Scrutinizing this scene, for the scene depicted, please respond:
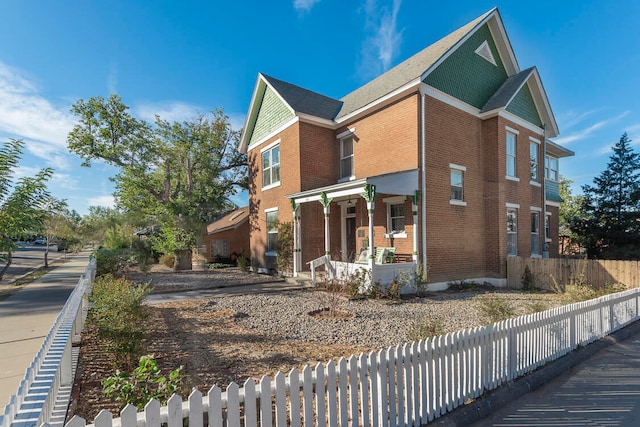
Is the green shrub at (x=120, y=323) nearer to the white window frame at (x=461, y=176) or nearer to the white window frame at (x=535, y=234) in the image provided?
the white window frame at (x=461, y=176)

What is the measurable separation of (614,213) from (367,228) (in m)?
17.0

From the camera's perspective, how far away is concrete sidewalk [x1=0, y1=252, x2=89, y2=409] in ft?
15.5

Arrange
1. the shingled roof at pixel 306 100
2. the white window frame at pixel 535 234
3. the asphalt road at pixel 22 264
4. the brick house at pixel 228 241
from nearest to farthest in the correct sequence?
the shingled roof at pixel 306 100
the white window frame at pixel 535 234
the asphalt road at pixel 22 264
the brick house at pixel 228 241

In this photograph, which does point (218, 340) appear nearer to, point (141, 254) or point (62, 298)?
point (62, 298)

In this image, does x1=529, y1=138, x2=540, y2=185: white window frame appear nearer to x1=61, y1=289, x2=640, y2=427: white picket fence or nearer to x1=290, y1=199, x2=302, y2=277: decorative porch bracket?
x1=290, y1=199, x2=302, y2=277: decorative porch bracket

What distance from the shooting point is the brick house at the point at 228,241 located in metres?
24.4

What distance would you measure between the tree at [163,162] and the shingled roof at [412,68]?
1004 cm

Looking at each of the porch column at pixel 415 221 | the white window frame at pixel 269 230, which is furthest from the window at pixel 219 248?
the porch column at pixel 415 221

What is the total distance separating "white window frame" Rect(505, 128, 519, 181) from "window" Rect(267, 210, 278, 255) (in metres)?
11.3

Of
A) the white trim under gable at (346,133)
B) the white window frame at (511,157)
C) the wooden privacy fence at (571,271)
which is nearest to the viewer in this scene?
the wooden privacy fence at (571,271)

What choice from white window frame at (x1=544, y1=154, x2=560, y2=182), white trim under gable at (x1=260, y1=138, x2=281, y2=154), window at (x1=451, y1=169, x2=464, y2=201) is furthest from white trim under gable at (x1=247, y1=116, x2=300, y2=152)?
white window frame at (x1=544, y1=154, x2=560, y2=182)

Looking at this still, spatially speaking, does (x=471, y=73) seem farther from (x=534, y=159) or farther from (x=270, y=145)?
(x=270, y=145)

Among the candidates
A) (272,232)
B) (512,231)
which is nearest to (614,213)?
(512,231)

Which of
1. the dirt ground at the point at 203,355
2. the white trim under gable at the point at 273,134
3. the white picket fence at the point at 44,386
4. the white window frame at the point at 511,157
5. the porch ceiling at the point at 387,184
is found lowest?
the dirt ground at the point at 203,355
